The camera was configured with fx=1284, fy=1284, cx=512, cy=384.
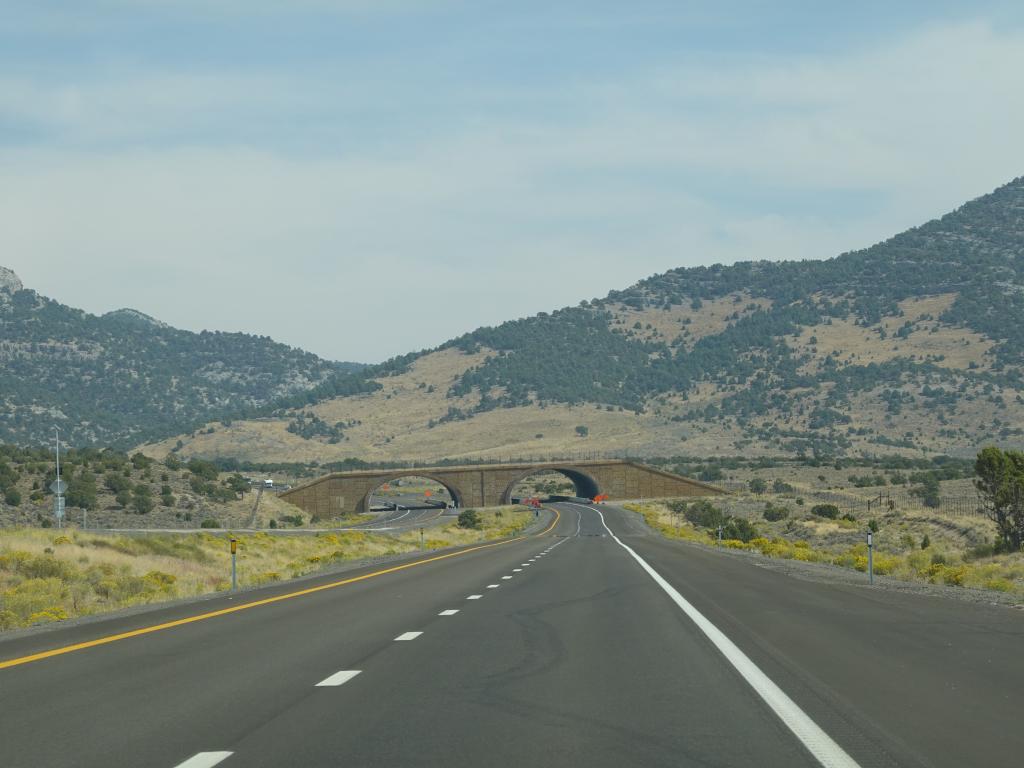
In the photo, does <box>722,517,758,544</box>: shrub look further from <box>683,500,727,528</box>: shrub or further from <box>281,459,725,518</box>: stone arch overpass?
<box>281,459,725,518</box>: stone arch overpass

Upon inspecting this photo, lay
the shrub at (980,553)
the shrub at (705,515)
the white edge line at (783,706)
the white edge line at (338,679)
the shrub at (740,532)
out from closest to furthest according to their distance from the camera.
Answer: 1. the white edge line at (783,706)
2. the white edge line at (338,679)
3. the shrub at (980,553)
4. the shrub at (740,532)
5. the shrub at (705,515)

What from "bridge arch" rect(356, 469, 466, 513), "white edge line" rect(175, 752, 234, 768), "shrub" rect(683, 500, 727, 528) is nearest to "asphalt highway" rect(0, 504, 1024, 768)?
"white edge line" rect(175, 752, 234, 768)

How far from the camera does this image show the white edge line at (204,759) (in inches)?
284

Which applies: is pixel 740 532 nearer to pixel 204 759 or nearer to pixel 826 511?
pixel 826 511

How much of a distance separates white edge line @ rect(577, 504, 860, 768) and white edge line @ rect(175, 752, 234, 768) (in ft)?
11.2

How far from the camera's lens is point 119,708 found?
31.0ft

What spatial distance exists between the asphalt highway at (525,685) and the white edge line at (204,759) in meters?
0.03

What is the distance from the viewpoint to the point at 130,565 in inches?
1563

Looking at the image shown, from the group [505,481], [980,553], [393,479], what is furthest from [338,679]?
[393,479]

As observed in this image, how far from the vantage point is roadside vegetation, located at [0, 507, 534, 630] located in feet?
84.7

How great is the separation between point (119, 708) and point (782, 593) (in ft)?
47.5

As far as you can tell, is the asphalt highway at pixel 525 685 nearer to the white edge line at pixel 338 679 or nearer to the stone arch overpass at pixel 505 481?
the white edge line at pixel 338 679

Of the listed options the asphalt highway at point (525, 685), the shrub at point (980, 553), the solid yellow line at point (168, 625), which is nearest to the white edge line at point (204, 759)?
the asphalt highway at point (525, 685)

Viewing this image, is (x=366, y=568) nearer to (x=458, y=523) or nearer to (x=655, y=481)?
(x=458, y=523)
